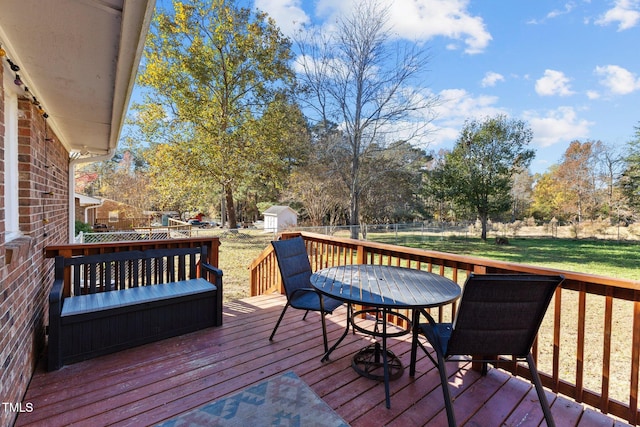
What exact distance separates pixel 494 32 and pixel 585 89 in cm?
1266

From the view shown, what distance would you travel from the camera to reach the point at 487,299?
5.18 feet

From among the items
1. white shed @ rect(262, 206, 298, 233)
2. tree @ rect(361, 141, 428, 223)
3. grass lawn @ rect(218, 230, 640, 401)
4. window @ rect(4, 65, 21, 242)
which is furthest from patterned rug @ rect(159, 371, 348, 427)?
white shed @ rect(262, 206, 298, 233)

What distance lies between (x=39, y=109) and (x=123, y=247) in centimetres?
139

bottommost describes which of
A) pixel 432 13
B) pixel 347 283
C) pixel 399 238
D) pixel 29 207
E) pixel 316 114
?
pixel 399 238

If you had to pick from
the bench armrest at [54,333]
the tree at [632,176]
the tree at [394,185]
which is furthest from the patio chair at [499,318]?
the tree at [632,176]

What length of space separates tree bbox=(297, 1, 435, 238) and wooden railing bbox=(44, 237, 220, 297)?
8907 mm

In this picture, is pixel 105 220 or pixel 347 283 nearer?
pixel 347 283

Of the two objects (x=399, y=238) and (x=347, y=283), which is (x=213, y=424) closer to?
(x=347, y=283)

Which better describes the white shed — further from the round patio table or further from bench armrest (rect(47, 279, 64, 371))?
bench armrest (rect(47, 279, 64, 371))

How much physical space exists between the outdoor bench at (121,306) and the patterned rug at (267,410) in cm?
119

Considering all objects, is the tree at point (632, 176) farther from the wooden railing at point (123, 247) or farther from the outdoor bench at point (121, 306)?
the outdoor bench at point (121, 306)

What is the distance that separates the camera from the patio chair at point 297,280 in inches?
104

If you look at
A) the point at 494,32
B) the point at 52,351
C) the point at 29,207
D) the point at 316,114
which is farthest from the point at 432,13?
the point at 52,351

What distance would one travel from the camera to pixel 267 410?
1835 millimetres
